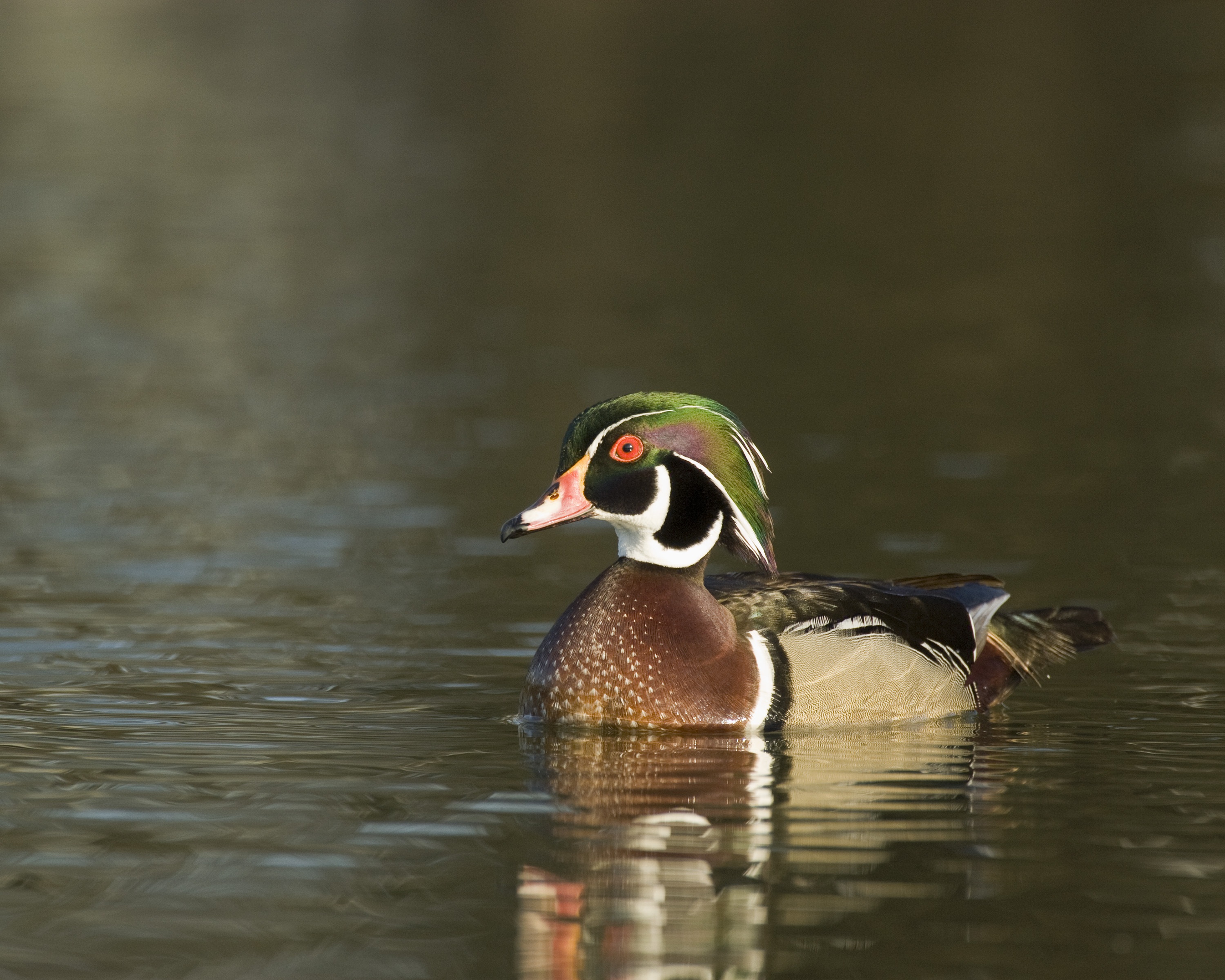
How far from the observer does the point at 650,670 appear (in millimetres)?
10008

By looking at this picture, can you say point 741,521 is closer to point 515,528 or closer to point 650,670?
point 650,670

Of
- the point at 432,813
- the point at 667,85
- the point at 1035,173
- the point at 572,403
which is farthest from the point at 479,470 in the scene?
the point at 667,85

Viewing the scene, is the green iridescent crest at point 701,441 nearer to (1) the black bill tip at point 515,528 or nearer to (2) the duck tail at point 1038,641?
(1) the black bill tip at point 515,528

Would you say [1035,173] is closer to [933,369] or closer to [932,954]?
[933,369]

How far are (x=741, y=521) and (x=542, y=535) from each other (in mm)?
5121

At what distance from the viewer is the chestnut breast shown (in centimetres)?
1001

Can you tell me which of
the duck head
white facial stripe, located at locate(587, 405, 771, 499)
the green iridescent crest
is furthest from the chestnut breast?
white facial stripe, located at locate(587, 405, 771, 499)

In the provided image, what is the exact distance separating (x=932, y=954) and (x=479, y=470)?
399 inches

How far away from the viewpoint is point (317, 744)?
9711mm

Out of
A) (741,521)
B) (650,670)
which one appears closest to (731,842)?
(650,670)

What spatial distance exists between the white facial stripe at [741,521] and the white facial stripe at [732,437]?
0.16 meters

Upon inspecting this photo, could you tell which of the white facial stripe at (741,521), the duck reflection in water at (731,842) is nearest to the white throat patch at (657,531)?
the white facial stripe at (741,521)

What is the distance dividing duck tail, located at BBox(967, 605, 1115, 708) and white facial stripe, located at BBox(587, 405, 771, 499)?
5.47 ft

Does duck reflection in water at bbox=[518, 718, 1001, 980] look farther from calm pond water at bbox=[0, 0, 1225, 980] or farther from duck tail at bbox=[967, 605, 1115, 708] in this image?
duck tail at bbox=[967, 605, 1115, 708]
